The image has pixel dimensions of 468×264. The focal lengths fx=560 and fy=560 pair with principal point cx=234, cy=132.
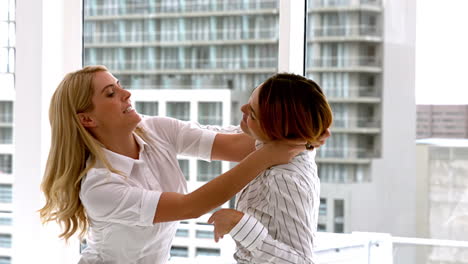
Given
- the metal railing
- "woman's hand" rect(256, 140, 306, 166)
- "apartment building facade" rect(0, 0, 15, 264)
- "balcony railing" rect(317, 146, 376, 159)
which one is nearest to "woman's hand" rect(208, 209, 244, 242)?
"woman's hand" rect(256, 140, 306, 166)

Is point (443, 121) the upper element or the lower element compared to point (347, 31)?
lower

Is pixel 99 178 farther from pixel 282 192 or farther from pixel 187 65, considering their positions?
pixel 187 65

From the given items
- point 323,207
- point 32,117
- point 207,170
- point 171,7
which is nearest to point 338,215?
point 323,207

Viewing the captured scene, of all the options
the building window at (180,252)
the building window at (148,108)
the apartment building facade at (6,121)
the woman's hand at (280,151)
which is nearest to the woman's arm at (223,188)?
the woman's hand at (280,151)

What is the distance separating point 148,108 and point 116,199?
1.18 meters

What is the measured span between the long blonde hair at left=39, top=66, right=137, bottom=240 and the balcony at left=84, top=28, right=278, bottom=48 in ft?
3.38

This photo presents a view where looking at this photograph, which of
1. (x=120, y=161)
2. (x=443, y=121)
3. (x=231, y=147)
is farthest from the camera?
(x=443, y=121)

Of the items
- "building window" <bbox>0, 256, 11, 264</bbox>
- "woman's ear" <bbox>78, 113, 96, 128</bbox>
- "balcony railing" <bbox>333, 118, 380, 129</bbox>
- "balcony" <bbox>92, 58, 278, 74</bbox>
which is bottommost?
"building window" <bbox>0, 256, 11, 264</bbox>

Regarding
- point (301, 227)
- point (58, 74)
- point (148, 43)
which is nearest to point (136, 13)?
point (148, 43)

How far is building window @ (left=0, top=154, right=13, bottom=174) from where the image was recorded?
3.00m

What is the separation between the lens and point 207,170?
8.75 ft

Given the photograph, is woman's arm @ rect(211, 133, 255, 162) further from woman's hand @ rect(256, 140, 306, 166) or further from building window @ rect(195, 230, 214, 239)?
building window @ rect(195, 230, 214, 239)

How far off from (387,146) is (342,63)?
477 mm

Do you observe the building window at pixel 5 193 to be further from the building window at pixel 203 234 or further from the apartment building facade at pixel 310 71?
the building window at pixel 203 234
